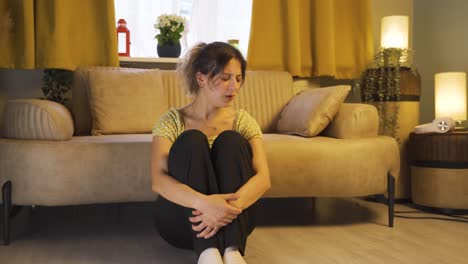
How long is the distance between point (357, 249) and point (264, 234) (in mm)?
430

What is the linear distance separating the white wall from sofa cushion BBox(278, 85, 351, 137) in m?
1.15

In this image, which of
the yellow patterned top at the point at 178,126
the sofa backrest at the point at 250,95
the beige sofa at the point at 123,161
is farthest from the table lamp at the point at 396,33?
the yellow patterned top at the point at 178,126

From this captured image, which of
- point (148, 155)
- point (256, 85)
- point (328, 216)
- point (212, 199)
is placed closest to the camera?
point (212, 199)

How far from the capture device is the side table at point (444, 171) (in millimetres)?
2619

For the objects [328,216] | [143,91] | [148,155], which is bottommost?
[328,216]

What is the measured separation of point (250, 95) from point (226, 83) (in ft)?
4.62

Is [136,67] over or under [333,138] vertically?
over

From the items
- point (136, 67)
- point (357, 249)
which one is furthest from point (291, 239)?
point (136, 67)

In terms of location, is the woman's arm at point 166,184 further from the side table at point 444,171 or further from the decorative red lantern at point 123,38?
the side table at point 444,171

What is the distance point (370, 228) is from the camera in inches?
91.8

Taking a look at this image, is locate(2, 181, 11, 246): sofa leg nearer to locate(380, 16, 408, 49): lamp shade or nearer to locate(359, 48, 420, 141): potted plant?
locate(359, 48, 420, 141): potted plant

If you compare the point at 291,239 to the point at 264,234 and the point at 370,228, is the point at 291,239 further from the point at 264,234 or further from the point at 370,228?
the point at 370,228

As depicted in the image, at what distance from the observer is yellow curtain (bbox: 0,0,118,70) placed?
105 inches

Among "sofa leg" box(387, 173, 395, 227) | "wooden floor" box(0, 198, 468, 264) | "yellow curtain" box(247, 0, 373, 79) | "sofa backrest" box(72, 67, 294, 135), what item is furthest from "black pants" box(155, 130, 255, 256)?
"yellow curtain" box(247, 0, 373, 79)
